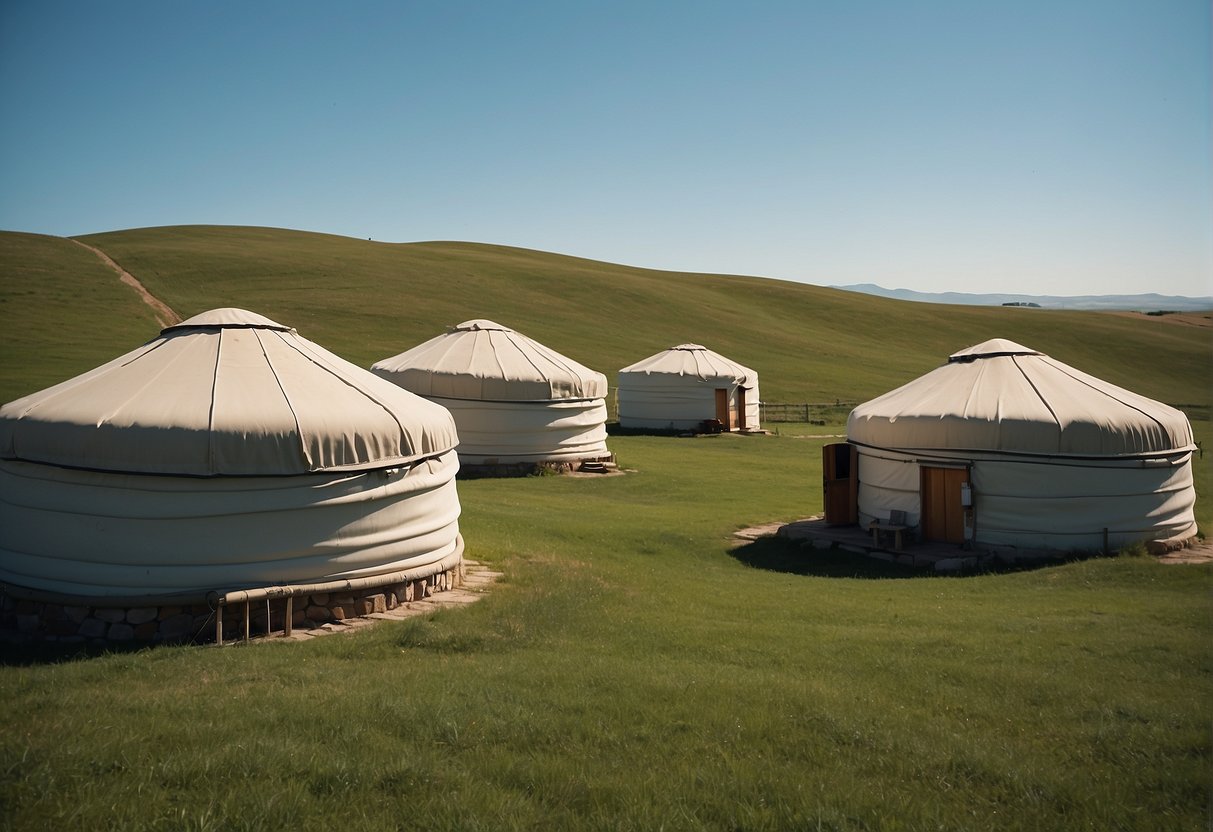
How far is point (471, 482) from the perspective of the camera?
1941cm

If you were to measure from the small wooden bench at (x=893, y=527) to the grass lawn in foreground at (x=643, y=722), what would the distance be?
330 centimetres

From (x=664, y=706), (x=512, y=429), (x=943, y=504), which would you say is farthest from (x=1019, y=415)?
(x=512, y=429)

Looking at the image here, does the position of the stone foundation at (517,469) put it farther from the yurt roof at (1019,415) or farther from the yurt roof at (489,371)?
the yurt roof at (1019,415)

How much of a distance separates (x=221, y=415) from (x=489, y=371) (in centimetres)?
1220

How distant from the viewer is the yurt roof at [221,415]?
26.3 ft

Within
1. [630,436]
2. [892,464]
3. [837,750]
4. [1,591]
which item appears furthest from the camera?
[630,436]

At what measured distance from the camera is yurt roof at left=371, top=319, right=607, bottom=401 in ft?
66.3

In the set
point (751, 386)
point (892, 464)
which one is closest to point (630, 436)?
point (751, 386)

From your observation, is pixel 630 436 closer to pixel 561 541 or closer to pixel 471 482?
pixel 471 482

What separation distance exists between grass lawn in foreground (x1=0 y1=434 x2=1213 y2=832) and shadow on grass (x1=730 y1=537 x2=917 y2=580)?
2.48m

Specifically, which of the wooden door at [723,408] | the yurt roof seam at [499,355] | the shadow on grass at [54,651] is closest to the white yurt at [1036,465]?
the yurt roof seam at [499,355]

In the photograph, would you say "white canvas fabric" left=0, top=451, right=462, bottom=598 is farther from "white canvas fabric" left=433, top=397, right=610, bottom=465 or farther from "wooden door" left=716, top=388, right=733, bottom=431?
"wooden door" left=716, top=388, right=733, bottom=431

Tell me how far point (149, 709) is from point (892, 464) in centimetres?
1080

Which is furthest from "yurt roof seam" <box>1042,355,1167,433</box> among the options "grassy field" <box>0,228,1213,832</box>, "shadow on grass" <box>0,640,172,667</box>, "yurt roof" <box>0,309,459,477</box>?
"shadow on grass" <box>0,640,172,667</box>
